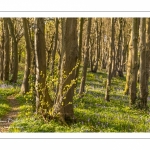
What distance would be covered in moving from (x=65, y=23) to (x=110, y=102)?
6839 millimetres

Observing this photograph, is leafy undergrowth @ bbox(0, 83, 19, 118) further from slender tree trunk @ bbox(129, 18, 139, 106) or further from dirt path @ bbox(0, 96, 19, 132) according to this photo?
slender tree trunk @ bbox(129, 18, 139, 106)

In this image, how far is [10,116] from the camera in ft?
39.1

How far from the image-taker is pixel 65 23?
1025 centimetres

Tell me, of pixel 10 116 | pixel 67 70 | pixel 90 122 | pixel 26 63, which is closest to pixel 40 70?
pixel 67 70

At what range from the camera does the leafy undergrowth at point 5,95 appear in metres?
12.6

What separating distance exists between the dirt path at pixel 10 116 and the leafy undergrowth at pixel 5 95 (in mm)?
194

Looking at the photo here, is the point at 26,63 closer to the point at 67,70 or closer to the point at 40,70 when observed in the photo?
the point at 40,70

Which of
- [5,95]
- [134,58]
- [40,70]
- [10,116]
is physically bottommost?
[10,116]

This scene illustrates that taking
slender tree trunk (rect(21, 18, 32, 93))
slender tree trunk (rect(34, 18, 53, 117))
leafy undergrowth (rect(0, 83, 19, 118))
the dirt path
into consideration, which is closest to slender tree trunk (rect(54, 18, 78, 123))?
slender tree trunk (rect(34, 18, 53, 117))

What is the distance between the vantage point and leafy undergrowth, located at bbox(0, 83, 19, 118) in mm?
12592

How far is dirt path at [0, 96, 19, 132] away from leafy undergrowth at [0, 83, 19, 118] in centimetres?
19

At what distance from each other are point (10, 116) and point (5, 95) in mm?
3352
